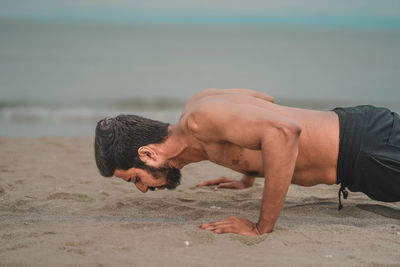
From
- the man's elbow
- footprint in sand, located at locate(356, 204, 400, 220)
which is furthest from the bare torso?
footprint in sand, located at locate(356, 204, 400, 220)

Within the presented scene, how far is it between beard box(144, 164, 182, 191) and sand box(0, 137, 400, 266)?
0.28 meters

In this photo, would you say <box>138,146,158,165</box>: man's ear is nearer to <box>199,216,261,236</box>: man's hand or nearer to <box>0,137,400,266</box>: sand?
<box>0,137,400,266</box>: sand

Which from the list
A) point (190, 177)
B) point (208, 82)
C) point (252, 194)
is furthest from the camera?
point (208, 82)

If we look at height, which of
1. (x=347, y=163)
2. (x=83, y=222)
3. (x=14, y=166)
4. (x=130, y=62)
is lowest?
(x=130, y=62)

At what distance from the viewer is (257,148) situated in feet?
9.43

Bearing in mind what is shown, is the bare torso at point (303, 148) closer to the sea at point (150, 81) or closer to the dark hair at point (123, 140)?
the dark hair at point (123, 140)

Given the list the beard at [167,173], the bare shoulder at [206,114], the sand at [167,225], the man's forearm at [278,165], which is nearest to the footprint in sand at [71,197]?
the sand at [167,225]

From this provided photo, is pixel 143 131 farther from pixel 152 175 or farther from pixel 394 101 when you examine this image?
pixel 394 101

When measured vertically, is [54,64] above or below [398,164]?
below

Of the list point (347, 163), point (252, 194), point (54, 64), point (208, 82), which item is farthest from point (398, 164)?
point (54, 64)

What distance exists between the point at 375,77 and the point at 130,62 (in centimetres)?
971

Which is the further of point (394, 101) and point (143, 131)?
point (394, 101)

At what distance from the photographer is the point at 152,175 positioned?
10.9 feet

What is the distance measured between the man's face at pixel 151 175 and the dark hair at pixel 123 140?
0.14ft
